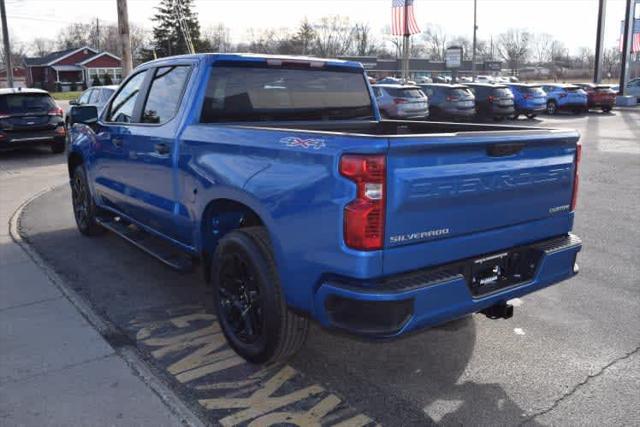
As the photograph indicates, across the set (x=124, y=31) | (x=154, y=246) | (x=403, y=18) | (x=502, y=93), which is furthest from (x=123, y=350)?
(x=403, y=18)

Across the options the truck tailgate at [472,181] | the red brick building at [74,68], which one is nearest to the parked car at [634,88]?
the truck tailgate at [472,181]

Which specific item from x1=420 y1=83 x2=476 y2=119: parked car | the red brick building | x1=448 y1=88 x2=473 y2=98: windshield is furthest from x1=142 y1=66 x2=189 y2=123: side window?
the red brick building

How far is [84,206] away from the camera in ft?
22.5

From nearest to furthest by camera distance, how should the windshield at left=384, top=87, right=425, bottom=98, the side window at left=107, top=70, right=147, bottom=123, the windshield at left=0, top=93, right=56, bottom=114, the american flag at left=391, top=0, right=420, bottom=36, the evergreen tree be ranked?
the side window at left=107, top=70, right=147, bottom=123
the windshield at left=0, top=93, right=56, bottom=114
the windshield at left=384, top=87, right=425, bottom=98
the american flag at left=391, top=0, right=420, bottom=36
the evergreen tree

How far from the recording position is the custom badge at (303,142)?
2.98m

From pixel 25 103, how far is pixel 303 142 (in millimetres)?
13696

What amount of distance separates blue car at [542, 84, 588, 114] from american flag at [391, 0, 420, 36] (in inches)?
329

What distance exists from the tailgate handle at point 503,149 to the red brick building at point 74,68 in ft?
254

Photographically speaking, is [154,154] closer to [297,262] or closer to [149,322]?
[149,322]

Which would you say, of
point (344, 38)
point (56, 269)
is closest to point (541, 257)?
point (56, 269)

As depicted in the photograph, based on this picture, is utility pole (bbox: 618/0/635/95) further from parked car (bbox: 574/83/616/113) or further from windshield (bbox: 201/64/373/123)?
windshield (bbox: 201/64/373/123)

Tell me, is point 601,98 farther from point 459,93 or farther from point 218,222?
point 218,222

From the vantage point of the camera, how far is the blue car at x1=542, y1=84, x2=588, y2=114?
2892cm

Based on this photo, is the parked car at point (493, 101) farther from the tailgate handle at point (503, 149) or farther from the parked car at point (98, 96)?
the tailgate handle at point (503, 149)
